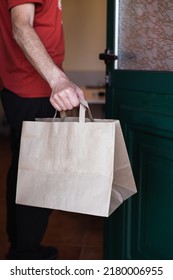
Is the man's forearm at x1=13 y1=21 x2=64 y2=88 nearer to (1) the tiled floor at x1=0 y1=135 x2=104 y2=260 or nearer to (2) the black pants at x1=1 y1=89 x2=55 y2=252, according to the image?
(2) the black pants at x1=1 y1=89 x2=55 y2=252

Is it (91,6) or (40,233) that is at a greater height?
(91,6)

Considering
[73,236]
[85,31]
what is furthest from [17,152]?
[85,31]

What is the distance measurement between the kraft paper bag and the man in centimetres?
13

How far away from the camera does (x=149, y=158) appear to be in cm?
165

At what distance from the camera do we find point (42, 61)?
134cm

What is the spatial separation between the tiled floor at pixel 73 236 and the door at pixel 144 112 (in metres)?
0.52

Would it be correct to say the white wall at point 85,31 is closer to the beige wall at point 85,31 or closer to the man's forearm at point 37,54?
the beige wall at point 85,31

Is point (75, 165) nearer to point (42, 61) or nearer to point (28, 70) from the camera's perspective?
point (42, 61)

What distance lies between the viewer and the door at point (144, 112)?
60.9 inches

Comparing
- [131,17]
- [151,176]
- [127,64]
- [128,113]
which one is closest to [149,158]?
[151,176]

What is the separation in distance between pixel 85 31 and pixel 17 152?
4494 millimetres

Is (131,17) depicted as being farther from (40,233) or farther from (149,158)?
(40,233)

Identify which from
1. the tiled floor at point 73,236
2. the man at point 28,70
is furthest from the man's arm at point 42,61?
the tiled floor at point 73,236

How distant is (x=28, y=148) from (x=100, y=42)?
488 centimetres
